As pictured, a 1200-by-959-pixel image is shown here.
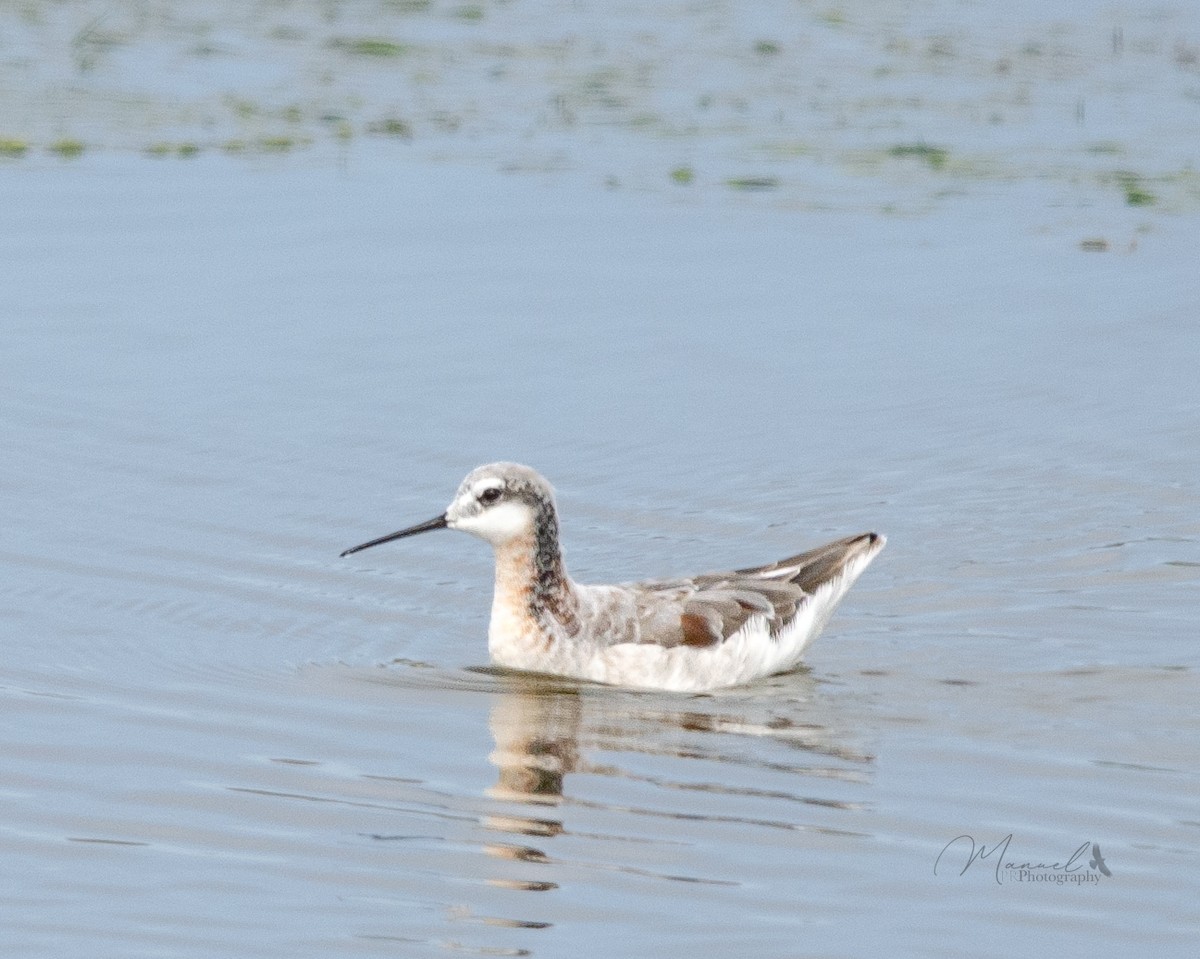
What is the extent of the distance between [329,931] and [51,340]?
950 cm

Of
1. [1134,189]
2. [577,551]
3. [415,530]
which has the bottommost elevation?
[577,551]

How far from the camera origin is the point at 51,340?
54.7ft

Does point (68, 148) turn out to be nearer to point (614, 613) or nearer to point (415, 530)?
point (415, 530)

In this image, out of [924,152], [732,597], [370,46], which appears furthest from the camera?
[370,46]

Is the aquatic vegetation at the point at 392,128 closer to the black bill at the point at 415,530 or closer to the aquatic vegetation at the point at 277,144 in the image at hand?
the aquatic vegetation at the point at 277,144

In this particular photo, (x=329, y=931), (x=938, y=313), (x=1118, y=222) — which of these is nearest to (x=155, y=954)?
(x=329, y=931)

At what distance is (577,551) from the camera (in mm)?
13773

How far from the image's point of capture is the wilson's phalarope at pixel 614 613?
11.8 metres

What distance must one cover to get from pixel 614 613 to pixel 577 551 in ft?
5.95

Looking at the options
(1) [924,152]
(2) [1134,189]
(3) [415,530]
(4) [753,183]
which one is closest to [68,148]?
(4) [753,183]

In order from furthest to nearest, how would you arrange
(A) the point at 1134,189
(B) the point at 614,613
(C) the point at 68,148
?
(C) the point at 68,148 < (A) the point at 1134,189 < (B) the point at 614,613

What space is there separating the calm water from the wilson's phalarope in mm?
211

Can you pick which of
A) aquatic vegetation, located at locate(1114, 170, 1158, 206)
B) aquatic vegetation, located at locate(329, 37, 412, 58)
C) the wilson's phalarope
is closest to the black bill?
the wilson's phalarope
